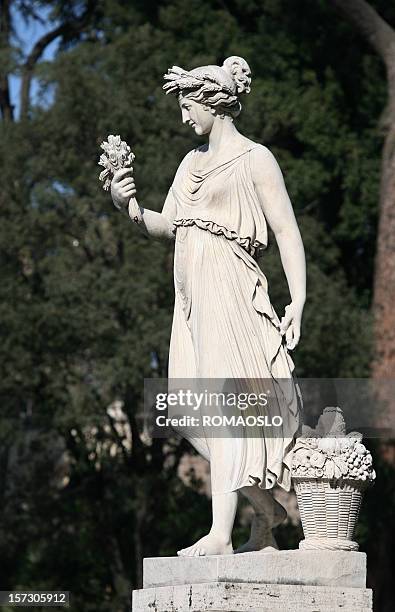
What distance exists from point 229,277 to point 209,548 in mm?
1392

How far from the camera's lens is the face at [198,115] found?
7.60 m

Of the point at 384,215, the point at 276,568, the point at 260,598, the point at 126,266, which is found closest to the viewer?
the point at 260,598

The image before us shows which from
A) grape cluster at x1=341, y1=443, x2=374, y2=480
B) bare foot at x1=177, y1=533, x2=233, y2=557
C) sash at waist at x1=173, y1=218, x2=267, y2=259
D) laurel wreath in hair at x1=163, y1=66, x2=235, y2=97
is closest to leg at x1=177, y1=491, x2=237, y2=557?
bare foot at x1=177, y1=533, x2=233, y2=557

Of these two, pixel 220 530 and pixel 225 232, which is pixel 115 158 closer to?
pixel 225 232

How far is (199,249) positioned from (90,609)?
1231cm

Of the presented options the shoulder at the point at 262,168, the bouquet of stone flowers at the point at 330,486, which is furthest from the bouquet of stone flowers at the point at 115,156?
the bouquet of stone flowers at the point at 330,486

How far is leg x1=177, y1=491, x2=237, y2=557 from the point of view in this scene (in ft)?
23.1

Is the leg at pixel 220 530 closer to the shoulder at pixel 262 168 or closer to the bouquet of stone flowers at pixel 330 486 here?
the bouquet of stone flowers at pixel 330 486

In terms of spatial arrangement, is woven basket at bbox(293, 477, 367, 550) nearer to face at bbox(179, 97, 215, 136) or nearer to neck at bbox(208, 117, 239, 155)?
neck at bbox(208, 117, 239, 155)

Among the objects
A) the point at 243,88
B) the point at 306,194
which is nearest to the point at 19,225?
the point at 306,194

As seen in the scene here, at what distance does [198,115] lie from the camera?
761cm

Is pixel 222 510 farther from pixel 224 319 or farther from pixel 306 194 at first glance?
pixel 306 194

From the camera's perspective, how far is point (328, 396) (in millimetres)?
17922

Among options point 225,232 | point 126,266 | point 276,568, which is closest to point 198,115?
point 225,232
